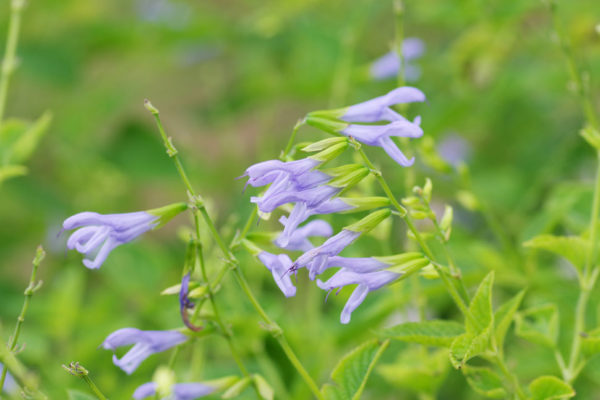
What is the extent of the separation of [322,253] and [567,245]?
25cm

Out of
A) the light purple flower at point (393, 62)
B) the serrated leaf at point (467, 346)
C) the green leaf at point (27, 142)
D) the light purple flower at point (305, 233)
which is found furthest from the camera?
the light purple flower at point (393, 62)

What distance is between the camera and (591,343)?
0.60m

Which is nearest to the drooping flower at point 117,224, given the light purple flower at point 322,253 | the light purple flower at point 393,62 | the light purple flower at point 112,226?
the light purple flower at point 112,226

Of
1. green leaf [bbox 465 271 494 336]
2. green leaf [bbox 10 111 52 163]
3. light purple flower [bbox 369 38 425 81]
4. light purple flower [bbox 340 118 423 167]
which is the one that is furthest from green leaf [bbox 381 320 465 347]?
light purple flower [bbox 369 38 425 81]

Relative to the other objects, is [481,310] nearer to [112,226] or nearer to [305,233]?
[305,233]

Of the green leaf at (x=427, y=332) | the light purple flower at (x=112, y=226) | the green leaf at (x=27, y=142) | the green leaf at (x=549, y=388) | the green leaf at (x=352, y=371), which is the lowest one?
the green leaf at (x=549, y=388)

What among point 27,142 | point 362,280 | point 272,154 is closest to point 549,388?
point 362,280

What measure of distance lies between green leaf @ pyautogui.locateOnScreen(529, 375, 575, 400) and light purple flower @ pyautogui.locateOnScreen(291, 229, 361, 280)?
0.19m

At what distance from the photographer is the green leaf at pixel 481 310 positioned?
0.54m

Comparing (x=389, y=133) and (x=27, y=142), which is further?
(x=27, y=142)

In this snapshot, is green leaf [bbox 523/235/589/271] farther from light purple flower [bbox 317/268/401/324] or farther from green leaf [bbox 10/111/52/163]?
green leaf [bbox 10/111/52/163]

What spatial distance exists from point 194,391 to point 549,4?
1.78 ft

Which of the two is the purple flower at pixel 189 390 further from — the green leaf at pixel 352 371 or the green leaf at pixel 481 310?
the green leaf at pixel 481 310

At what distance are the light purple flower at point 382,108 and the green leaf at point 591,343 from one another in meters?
0.24
